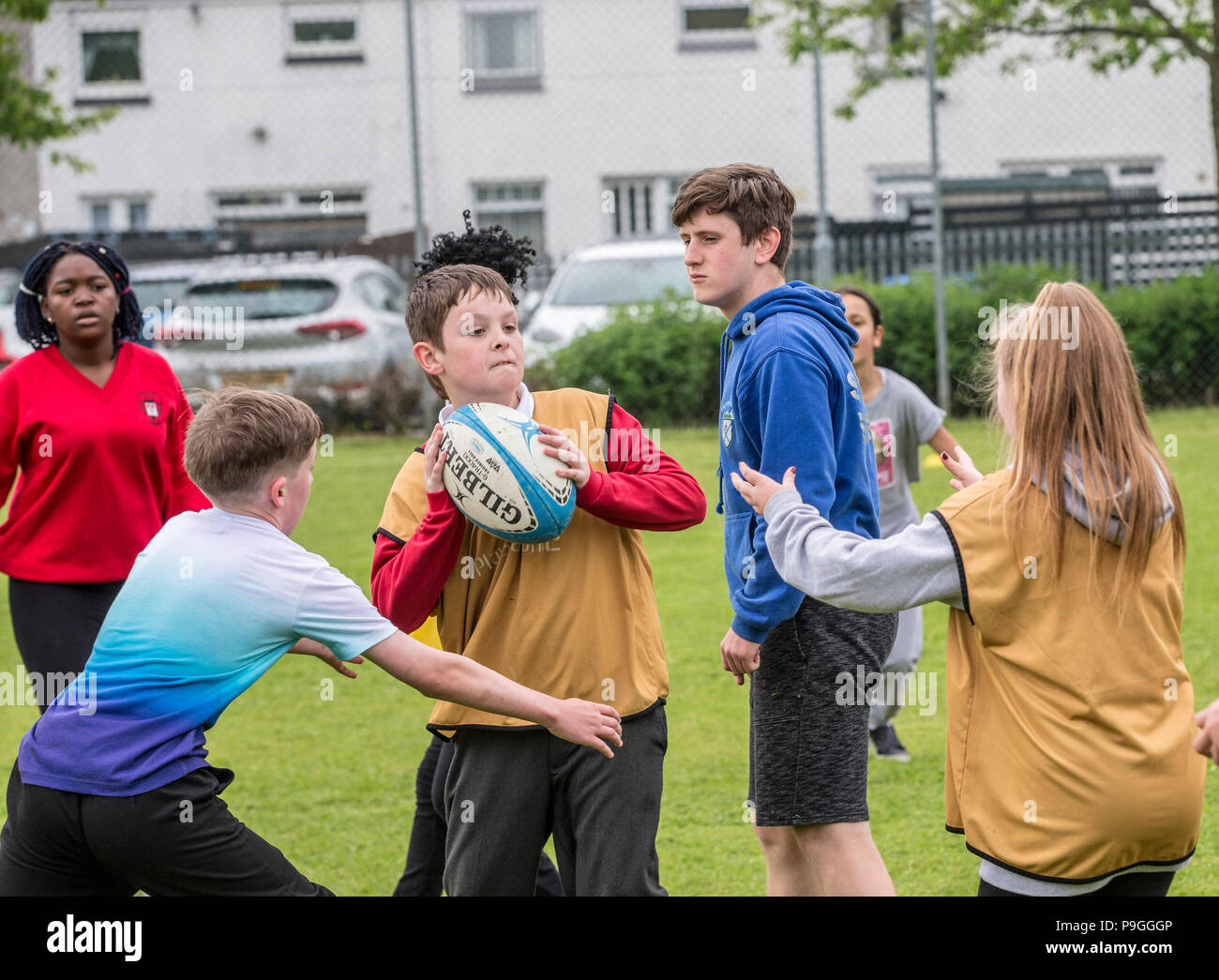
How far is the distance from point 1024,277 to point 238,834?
43.8ft

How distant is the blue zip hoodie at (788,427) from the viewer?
3.17 m

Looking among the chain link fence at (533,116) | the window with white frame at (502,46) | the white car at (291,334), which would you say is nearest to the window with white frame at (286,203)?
the chain link fence at (533,116)

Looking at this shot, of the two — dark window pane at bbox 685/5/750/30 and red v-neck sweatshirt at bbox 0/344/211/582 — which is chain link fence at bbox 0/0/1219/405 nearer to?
dark window pane at bbox 685/5/750/30

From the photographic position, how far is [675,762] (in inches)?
220

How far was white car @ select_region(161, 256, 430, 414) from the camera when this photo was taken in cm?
1405

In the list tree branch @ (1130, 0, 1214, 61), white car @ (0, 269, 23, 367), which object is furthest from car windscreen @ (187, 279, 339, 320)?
tree branch @ (1130, 0, 1214, 61)

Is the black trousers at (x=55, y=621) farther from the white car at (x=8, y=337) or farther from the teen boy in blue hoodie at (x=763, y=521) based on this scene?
the white car at (x=8, y=337)

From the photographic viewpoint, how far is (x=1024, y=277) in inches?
582

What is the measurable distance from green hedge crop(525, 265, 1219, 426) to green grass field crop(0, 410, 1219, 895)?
474 cm

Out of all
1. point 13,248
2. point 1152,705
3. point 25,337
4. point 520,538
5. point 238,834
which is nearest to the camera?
point 1152,705

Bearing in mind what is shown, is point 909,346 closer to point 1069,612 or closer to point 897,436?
point 897,436

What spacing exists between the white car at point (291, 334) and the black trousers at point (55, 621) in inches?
360
